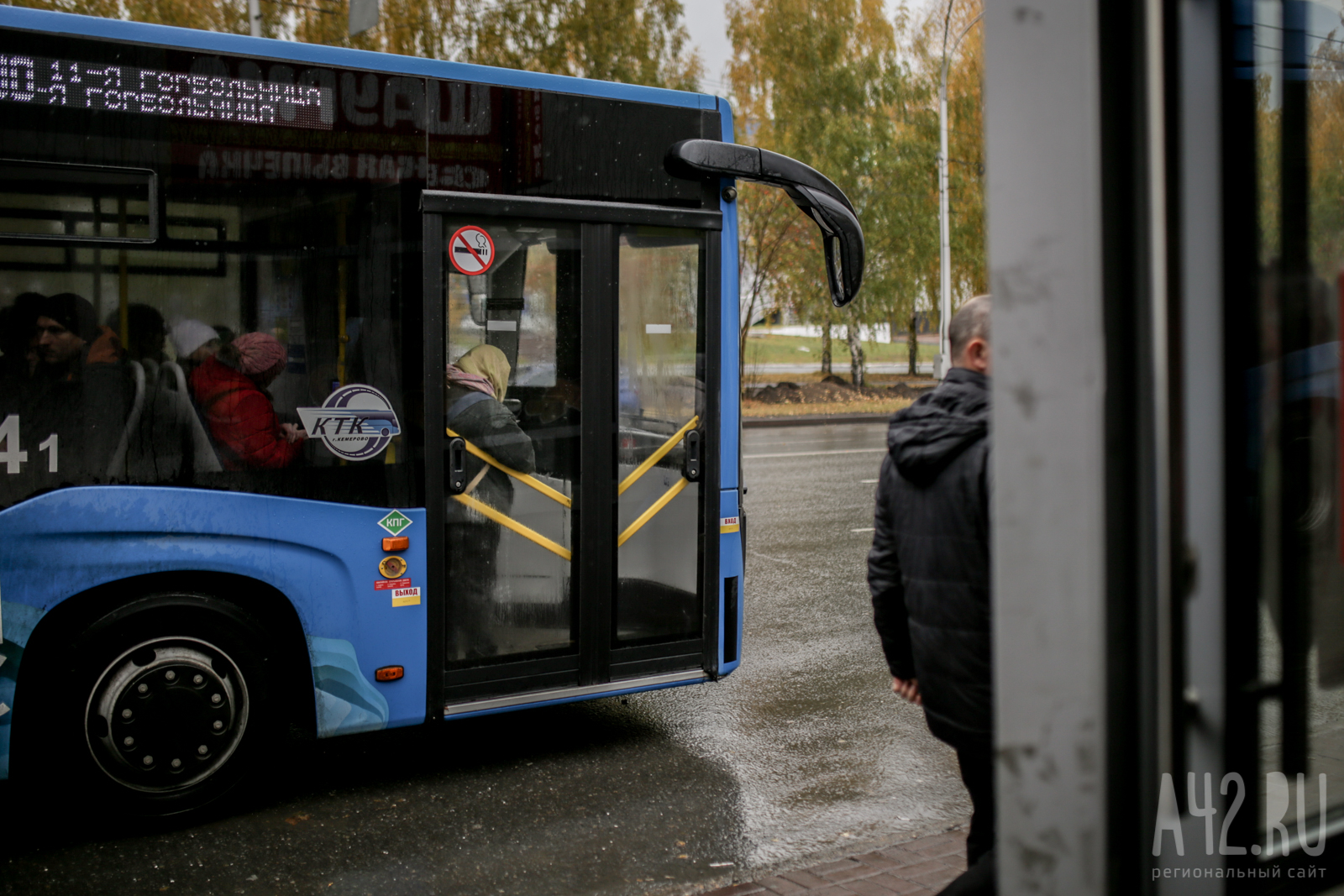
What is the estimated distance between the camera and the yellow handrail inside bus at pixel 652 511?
210 inches

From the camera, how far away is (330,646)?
4.67m

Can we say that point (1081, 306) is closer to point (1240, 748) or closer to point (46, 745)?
point (1240, 748)

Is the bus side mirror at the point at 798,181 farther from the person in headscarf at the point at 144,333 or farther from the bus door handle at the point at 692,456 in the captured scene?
the person in headscarf at the point at 144,333

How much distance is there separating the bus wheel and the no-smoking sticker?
1.64 meters

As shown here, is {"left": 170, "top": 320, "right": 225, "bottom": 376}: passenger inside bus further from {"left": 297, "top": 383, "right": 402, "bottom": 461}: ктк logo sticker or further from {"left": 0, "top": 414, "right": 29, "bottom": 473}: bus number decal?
{"left": 0, "top": 414, "right": 29, "bottom": 473}: bus number decal

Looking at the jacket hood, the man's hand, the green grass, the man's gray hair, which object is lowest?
the man's hand

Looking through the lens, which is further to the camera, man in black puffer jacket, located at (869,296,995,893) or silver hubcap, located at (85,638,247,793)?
silver hubcap, located at (85,638,247,793)

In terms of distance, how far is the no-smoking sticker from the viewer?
191 inches

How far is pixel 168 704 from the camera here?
4.47 meters

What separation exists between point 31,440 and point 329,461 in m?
1.04

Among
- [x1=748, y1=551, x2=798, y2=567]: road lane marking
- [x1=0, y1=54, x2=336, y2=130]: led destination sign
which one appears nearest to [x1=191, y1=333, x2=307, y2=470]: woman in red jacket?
[x1=0, y1=54, x2=336, y2=130]: led destination sign

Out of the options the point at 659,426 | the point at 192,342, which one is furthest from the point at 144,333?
the point at 659,426

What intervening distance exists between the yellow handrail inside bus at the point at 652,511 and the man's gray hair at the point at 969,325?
2.55 meters

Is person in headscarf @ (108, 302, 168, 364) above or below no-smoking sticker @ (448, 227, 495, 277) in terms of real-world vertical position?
below
